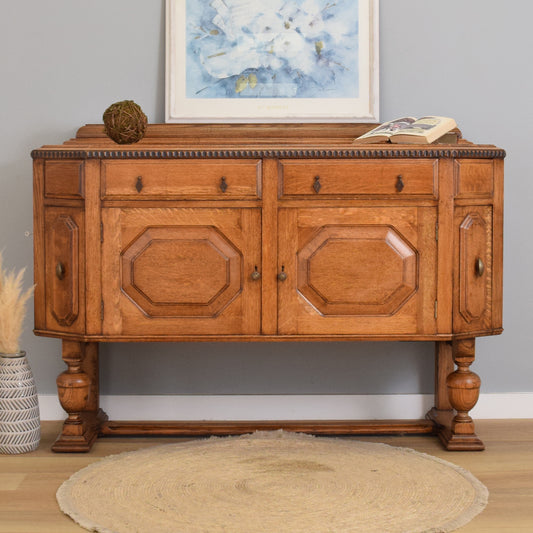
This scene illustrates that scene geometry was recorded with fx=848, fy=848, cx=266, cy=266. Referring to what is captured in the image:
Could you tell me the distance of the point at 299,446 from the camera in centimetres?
264

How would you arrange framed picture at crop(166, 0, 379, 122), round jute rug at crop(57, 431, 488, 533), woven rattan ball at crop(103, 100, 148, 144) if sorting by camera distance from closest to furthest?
round jute rug at crop(57, 431, 488, 533) → woven rattan ball at crop(103, 100, 148, 144) → framed picture at crop(166, 0, 379, 122)

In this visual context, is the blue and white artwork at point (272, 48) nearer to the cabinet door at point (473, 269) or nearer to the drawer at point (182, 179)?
the drawer at point (182, 179)

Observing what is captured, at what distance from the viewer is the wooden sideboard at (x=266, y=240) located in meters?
2.48

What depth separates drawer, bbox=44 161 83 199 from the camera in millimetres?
2480

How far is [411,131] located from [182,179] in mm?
705

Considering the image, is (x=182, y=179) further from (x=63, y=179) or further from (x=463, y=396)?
(x=463, y=396)

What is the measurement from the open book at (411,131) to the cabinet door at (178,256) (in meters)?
0.46

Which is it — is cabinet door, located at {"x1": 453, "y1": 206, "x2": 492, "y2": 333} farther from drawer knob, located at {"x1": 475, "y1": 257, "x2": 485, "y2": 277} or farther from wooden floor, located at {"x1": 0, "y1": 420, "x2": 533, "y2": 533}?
wooden floor, located at {"x1": 0, "y1": 420, "x2": 533, "y2": 533}

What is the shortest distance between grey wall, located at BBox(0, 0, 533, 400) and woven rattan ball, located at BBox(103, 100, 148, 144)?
35cm

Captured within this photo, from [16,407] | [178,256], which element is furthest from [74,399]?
[178,256]

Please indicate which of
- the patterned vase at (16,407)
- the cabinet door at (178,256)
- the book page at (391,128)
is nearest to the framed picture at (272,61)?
the book page at (391,128)

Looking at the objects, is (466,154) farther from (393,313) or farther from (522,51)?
(522,51)

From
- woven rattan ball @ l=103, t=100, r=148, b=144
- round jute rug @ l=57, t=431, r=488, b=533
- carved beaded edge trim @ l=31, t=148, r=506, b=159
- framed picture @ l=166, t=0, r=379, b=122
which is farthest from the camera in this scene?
framed picture @ l=166, t=0, r=379, b=122

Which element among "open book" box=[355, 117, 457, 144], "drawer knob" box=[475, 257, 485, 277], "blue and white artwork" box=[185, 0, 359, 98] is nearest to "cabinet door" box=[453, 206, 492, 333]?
"drawer knob" box=[475, 257, 485, 277]
